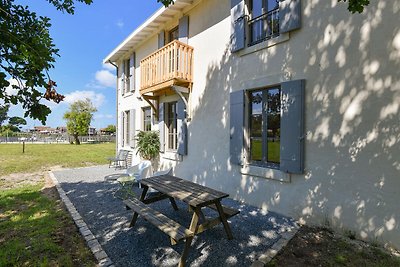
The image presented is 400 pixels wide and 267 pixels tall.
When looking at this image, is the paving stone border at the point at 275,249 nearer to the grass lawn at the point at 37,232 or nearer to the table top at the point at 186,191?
the table top at the point at 186,191

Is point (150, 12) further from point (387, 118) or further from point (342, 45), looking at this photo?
point (387, 118)

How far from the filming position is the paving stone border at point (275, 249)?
2936 millimetres

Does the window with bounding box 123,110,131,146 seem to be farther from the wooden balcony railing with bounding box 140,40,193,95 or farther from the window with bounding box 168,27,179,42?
the window with bounding box 168,27,179,42

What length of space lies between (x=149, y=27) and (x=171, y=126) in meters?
4.16

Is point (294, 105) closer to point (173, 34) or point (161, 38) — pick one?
point (173, 34)

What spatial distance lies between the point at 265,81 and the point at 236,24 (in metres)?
1.78

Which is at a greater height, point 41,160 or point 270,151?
point 270,151

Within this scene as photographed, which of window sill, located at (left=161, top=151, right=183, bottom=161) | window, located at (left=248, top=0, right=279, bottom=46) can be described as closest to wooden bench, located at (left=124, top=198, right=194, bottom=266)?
window sill, located at (left=161, top=151, right=183, bottom=161)

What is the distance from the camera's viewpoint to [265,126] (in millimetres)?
5109

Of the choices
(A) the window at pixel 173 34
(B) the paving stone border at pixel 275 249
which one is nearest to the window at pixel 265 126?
(B) the paving stone border at pixel 275 249

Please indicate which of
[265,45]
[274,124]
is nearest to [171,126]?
[274,124]

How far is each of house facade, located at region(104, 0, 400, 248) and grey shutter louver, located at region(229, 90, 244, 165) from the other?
25mm

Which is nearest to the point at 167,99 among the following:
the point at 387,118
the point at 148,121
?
the point at 148,121

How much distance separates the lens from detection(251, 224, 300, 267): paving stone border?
116 inches
